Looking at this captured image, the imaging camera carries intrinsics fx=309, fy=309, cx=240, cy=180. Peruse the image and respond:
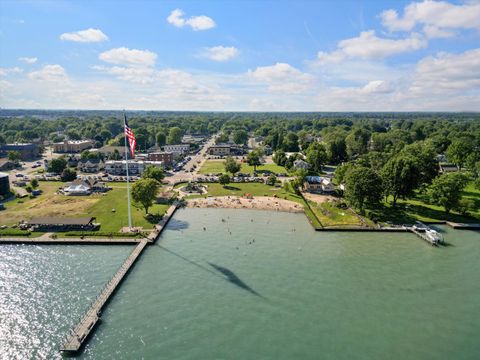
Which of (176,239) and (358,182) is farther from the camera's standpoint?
(358,182)

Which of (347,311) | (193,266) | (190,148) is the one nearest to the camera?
(347,311)

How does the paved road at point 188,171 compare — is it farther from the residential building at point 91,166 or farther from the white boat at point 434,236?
the white boat at point 434,236

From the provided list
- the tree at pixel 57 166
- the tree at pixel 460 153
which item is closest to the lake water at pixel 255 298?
the tree at pixel 57 166

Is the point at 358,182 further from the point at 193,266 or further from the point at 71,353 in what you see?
the point at 71,353

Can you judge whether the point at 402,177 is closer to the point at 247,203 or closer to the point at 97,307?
the point at 247,203

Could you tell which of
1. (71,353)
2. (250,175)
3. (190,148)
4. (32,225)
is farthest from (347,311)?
(190,148)

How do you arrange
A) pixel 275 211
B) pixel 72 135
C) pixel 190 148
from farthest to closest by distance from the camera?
1. pixel 72 135
2. pixel 190 148
3. pixel 275 211
